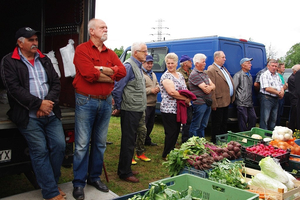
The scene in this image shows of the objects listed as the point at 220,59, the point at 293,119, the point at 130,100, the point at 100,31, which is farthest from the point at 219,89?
the point at 100,31

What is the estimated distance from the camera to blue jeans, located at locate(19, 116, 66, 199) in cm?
330

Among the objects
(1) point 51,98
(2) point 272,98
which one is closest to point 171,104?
(1) point 51,98

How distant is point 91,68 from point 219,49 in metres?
4.50

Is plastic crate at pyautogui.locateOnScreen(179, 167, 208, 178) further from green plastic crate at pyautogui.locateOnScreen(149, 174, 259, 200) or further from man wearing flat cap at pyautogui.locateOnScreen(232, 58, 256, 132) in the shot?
man wearing flat cap at pyautogui.locateOnScreen(232, 58, 256, 132)

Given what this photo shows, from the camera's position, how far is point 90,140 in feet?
13.1

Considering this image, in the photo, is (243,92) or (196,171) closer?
(196,171)

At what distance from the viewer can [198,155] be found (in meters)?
3.41

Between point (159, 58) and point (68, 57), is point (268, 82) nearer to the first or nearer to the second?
point (159, 58)

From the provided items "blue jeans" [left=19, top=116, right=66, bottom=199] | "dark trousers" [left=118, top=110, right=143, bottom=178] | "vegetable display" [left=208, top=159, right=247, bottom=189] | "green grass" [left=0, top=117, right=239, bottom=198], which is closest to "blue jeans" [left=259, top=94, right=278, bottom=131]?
"green grass" [left=0, top=117, right=239, bottom=198]

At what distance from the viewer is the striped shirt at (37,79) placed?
3.33 m

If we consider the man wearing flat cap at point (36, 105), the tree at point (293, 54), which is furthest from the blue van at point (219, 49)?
the tree at point (293, 54)

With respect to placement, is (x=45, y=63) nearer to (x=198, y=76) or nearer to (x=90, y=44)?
(x=90, y=44)

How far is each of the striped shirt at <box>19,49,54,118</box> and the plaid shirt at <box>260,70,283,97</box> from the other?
5.70 metres

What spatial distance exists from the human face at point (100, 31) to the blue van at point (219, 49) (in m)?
4.09
